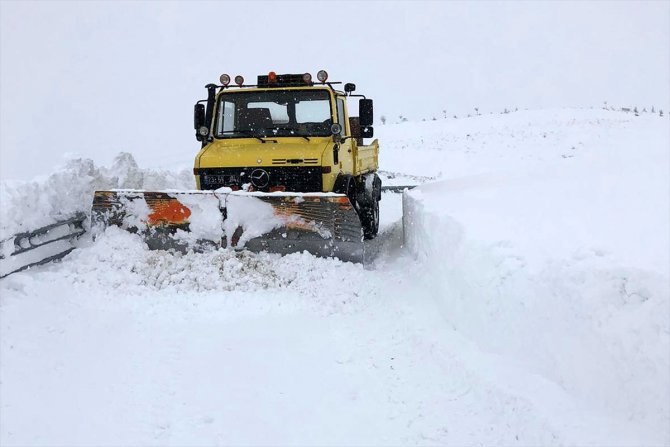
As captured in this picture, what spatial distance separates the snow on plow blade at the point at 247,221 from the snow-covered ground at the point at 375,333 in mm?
234

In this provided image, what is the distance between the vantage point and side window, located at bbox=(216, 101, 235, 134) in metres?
7.35

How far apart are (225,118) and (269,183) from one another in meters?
1.31

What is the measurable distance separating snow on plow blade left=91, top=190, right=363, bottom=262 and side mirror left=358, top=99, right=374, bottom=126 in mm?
1698

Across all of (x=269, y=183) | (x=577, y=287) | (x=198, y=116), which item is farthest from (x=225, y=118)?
(x=577, y=287)

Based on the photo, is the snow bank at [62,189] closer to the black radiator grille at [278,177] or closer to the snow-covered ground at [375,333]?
the snow-covered ground at [375,333]

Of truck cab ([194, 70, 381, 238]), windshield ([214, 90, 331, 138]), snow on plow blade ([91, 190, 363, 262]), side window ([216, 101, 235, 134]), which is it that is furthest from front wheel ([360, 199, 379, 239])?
side window ([216, 101, 235, 134])

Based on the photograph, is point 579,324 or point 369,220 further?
point 369,220

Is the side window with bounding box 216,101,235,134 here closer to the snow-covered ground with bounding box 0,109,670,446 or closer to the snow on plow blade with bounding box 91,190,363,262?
the snow on plow blade with bounding box 91,190,363,262

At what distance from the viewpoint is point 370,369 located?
13.0ft

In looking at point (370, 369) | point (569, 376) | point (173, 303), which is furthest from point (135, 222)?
point (569, 376)

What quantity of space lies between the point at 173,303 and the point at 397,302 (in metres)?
2.20

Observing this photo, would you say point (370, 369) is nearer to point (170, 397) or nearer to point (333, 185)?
point (170, 397)

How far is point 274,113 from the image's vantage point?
7316mm

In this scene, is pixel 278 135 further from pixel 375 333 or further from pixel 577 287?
pixel 577 287
